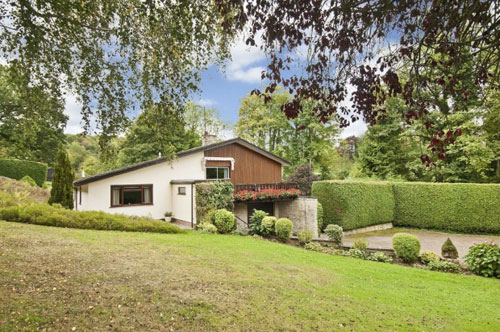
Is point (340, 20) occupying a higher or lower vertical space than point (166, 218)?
higher

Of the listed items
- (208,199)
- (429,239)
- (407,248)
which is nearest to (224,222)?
(208,199)

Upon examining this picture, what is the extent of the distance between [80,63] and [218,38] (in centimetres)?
248

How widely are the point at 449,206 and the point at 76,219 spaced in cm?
2145

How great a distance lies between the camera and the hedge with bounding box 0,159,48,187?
22.4 m

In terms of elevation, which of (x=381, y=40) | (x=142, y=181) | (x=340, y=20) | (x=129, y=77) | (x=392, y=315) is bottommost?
(x=392, y=315)

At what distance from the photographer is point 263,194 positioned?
16531mm

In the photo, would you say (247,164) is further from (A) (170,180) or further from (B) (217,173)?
(A) (170,180)

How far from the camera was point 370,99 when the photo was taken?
14.3ft

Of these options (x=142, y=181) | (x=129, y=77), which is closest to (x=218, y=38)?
(x=129, y=77)

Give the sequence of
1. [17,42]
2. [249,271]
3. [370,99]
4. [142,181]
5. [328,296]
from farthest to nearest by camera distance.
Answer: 1. [142,181]
2. [249,271]
3. [328,296]
4. [17,42]
5. [370,99]

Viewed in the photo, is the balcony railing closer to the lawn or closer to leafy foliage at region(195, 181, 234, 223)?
leafy foliage at region(195, 181, 234, 223)

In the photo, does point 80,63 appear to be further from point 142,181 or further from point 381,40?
point 142,181

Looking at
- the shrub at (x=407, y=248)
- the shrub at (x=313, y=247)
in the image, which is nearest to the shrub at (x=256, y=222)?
the shrub at (x=313, y=247)

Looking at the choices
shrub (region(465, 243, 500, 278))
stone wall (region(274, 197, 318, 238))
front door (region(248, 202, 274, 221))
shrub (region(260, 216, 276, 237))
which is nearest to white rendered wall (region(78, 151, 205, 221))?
front door (region(248, 202, 274, 221))
